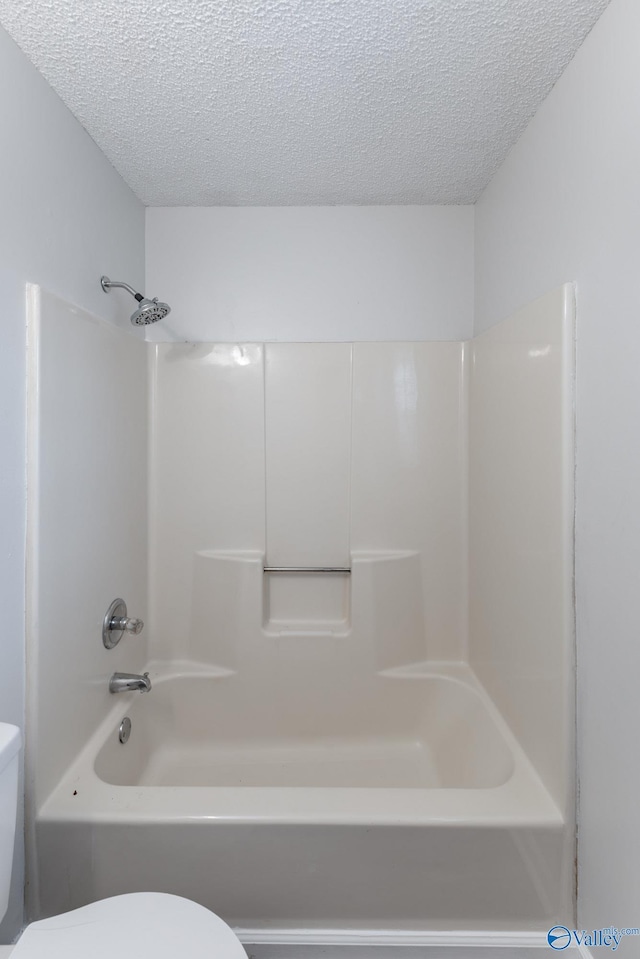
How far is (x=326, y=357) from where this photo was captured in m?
2.08

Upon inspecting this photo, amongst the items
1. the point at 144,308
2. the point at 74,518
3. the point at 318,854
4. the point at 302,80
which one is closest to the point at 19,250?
the point at 144,308

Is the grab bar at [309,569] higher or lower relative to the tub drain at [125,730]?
higher

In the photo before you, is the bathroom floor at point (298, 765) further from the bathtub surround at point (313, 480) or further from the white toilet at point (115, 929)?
the white toilet at point (115, 929)

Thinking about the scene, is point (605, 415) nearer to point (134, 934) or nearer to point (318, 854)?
point (318, 854)

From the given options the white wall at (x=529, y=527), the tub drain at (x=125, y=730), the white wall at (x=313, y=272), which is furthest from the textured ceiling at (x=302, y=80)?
the tub drain at (x=125, y=730)

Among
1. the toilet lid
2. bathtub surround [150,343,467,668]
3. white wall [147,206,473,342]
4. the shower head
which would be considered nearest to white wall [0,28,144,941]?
the shower head

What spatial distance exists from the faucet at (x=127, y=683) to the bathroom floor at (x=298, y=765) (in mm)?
349

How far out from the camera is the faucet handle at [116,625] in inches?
65.6

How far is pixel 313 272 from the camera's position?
2.08 m

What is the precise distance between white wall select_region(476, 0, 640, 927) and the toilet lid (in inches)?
31.7

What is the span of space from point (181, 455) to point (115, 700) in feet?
3.04

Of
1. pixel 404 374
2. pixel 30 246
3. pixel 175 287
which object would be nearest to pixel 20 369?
pixel 30 246

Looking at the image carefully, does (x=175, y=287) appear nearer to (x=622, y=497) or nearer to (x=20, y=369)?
(x=20, y=369)

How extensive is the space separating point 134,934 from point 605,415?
4.48ft
